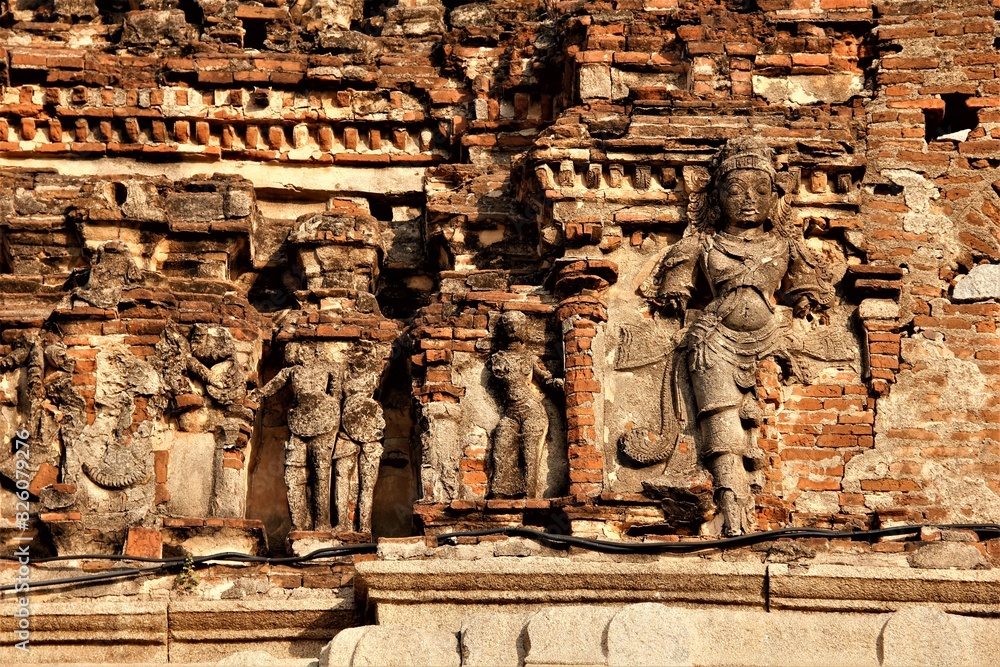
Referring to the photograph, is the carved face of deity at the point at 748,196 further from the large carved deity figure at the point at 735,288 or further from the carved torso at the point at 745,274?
the carved torso at the point at 745,274

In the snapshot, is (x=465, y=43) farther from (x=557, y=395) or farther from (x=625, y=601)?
(x=625, y=601)

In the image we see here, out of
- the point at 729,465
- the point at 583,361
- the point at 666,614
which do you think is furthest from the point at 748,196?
the point at 666,614

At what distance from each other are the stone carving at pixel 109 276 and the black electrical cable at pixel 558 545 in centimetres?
227

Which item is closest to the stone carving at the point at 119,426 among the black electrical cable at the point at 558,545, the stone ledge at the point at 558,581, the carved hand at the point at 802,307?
the black electrical cable at the point at 558,545

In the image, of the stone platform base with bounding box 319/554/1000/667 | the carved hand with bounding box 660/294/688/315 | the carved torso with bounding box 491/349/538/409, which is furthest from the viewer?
the carved hand with bounding box 660/294/688/315

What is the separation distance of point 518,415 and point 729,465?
59.1 inches

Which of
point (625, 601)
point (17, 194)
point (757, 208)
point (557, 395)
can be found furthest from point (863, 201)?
point (17, 194)

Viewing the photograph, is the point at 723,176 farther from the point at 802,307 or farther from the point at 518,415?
the point at 518,415

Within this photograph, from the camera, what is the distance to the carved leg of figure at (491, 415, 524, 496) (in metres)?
17.9

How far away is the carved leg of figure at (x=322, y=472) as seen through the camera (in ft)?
59.8

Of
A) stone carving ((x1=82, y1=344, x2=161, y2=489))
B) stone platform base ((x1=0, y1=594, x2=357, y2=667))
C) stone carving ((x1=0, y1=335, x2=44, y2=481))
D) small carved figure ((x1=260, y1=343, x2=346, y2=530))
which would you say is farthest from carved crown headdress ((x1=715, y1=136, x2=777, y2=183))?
stone carving ((x1=0, y1=335, x2=44, y2=481))

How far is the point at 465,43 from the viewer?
2134 cm

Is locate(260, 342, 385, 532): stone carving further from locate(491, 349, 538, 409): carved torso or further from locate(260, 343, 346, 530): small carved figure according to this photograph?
locate(491, 349, 538, 409): carved torso

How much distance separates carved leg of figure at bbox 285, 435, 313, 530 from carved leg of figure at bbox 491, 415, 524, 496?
1.36 m
